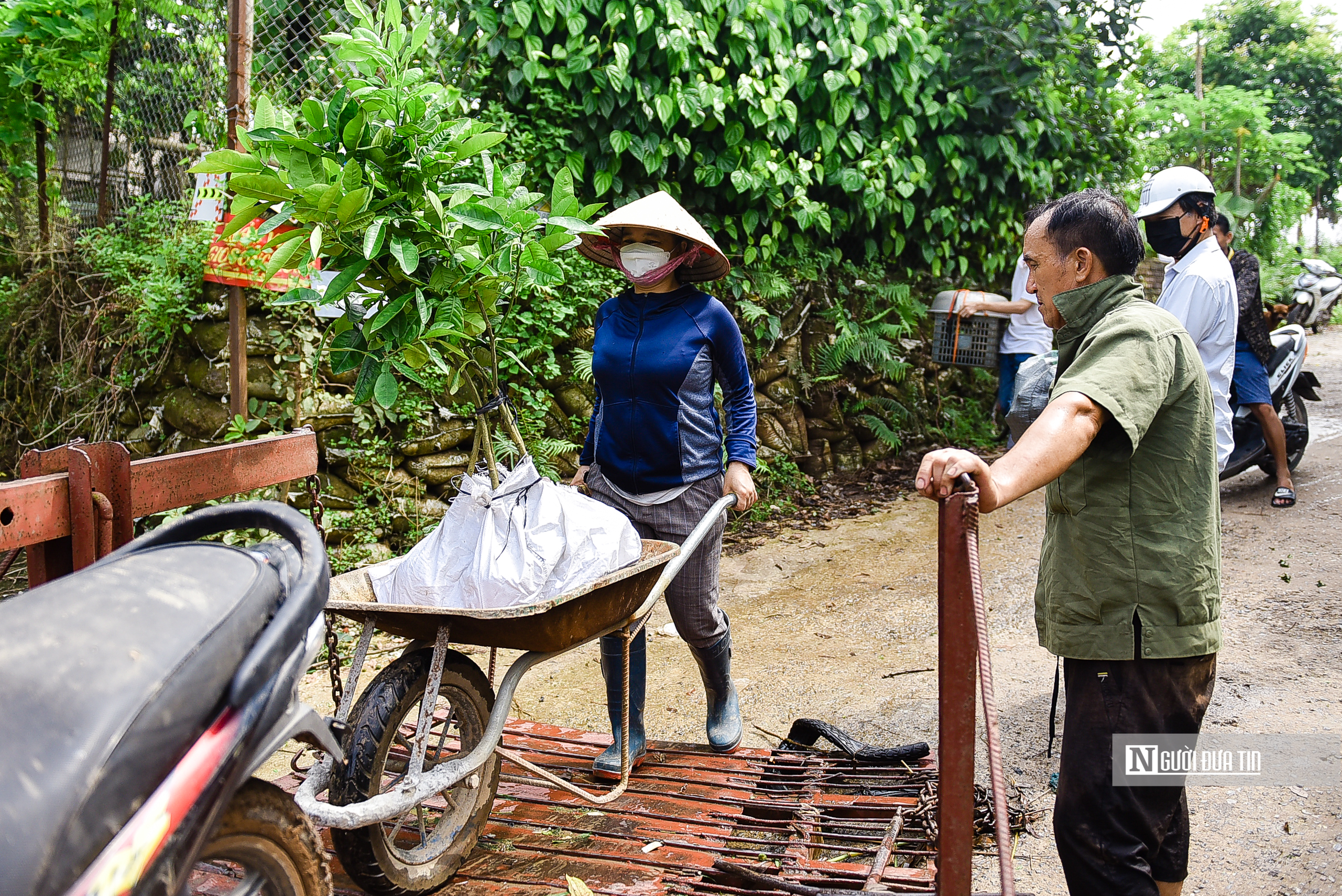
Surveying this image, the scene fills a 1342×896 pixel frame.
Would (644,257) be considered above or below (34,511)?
above

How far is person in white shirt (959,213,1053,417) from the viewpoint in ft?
21.6

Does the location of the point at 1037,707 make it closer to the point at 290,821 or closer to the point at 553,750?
the point at 553,750

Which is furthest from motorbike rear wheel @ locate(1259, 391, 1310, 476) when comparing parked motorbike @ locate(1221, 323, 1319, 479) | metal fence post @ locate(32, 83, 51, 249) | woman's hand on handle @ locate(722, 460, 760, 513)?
metal fence post @ locate(32, 83, 51, 249)

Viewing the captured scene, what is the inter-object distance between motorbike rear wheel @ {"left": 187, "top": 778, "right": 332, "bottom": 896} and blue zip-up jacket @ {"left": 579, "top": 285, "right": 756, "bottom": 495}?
1.84 m

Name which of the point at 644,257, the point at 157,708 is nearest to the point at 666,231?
the point at 644,257

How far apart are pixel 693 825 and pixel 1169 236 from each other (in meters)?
3.09

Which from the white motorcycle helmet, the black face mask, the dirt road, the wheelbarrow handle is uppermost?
the white motorcycle helmet

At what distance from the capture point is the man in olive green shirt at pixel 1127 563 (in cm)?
208

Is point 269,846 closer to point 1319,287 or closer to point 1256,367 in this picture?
point 1256,367

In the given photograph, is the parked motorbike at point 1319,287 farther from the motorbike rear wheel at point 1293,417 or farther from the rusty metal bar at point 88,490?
the rusty metal bar at point 88,490

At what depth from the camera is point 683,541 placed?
339 centimetres

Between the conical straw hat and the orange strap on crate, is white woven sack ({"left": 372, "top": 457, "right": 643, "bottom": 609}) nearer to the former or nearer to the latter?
the conical straw hat

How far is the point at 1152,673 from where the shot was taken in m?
2.13

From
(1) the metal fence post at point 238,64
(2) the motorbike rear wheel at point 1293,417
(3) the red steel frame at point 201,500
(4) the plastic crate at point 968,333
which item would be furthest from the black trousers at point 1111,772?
(2) the motorbike rear wheel at point 1293,417
